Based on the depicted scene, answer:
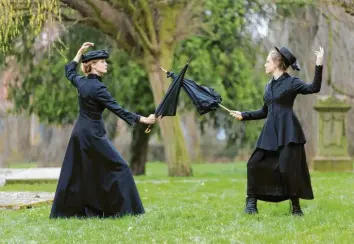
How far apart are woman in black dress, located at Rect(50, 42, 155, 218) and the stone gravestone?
1322 centimetres

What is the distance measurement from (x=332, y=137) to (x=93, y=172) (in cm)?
1382

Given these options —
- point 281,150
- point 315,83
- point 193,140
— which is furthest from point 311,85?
point 193,140

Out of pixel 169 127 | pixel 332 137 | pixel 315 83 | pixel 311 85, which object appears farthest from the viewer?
pixel 332 137

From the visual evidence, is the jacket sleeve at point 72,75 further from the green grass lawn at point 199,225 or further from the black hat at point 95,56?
the green grass lawn at point 199,225

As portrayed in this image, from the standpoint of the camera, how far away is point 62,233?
8.59 m

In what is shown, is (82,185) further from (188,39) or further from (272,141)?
(188,39)

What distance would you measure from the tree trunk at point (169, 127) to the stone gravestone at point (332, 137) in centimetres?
372

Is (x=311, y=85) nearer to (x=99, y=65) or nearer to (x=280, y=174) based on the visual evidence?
(x=280, y=174)

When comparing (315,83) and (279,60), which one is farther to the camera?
(279,60)

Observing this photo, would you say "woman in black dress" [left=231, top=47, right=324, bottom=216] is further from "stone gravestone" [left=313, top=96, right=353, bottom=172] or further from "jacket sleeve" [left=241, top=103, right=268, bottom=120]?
"stone gravestone" [left=313, top=96, right=353, bottom=172]

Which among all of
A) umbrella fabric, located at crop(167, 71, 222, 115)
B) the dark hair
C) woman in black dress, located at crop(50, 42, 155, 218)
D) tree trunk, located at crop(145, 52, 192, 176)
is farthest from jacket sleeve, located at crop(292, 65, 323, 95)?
tree trunk, located at crop(145, 52, 192, 176)

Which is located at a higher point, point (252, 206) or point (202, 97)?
point (202, 97)

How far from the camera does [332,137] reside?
2266 centimetres

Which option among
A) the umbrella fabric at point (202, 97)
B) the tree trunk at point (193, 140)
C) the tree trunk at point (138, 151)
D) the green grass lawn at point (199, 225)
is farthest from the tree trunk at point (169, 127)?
the tree trunk at point (193, 140)
